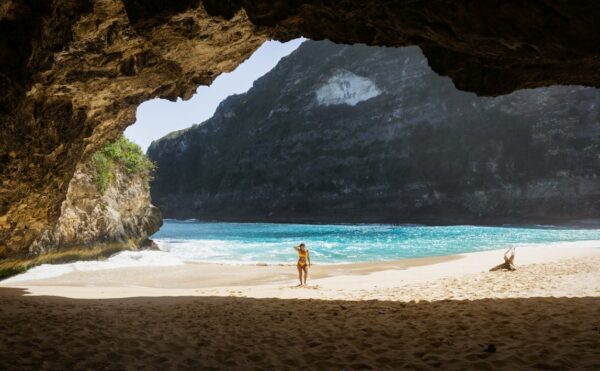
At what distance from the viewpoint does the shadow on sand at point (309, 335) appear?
14.4 feet

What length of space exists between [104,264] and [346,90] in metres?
59.6

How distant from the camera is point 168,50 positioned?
9.70 m

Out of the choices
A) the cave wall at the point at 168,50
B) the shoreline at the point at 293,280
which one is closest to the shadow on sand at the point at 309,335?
the shoreline at the point at 293,280

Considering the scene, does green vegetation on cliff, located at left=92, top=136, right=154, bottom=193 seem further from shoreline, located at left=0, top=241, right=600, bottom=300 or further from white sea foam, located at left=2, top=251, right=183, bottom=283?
shoreline, located at left=0, top=241, right=600, bottom=300

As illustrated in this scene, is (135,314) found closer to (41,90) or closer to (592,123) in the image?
(41,90)

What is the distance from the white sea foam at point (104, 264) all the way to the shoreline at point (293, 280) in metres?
0.79

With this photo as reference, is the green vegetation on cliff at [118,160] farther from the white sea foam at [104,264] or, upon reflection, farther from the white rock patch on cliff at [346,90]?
the white rock patch on cliff at [346,90]

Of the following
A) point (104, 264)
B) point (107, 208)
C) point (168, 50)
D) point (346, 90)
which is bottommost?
point (104, 264)

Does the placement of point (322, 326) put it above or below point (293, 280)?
above

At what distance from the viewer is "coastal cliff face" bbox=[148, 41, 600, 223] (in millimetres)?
51000

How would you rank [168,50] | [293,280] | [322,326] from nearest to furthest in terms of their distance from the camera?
[322,326] < [168,50] < [293,280]

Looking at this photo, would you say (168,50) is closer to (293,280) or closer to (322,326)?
(322,326)

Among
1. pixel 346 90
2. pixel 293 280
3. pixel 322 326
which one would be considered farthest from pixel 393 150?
pixel 322 326

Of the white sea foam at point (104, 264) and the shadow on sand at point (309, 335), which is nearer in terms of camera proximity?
the shadow on sand at point (309, 335)
